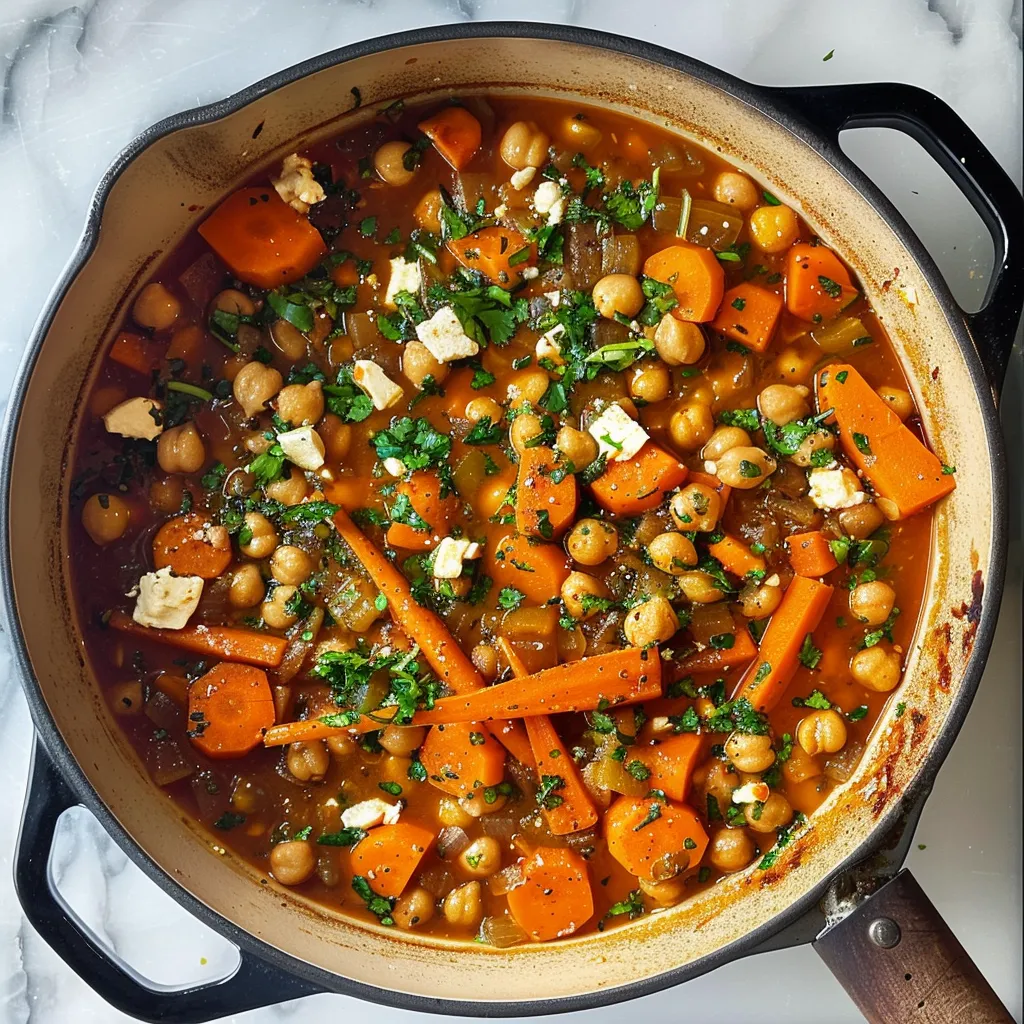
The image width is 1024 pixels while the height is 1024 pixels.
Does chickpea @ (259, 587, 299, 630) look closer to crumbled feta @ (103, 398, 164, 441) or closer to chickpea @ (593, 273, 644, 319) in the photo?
crumbled feta @ (103, 398, 164, 441)

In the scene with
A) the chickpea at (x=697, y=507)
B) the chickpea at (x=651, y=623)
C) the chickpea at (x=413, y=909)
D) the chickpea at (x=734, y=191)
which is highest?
the chickpea at (x=734, y=191)

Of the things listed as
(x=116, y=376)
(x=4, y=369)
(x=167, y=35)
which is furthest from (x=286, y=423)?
(x=167, y=35)

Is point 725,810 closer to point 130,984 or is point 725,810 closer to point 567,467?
point 567,467

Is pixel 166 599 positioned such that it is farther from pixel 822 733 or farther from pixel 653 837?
pixel 822 733

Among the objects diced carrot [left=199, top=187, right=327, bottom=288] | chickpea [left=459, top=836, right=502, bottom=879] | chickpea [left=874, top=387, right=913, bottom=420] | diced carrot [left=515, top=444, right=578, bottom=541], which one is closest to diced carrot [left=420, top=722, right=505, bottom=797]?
chickpea [left=459, top=836, right=502, bottom=879]

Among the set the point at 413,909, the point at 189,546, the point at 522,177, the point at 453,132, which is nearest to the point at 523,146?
the point at 522,177

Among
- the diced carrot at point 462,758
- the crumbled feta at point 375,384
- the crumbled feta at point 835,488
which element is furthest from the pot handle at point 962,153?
the diced carrot at point 462,758

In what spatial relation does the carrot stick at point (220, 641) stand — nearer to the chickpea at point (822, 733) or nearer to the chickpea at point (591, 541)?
the chickpea at point (591, 541)
